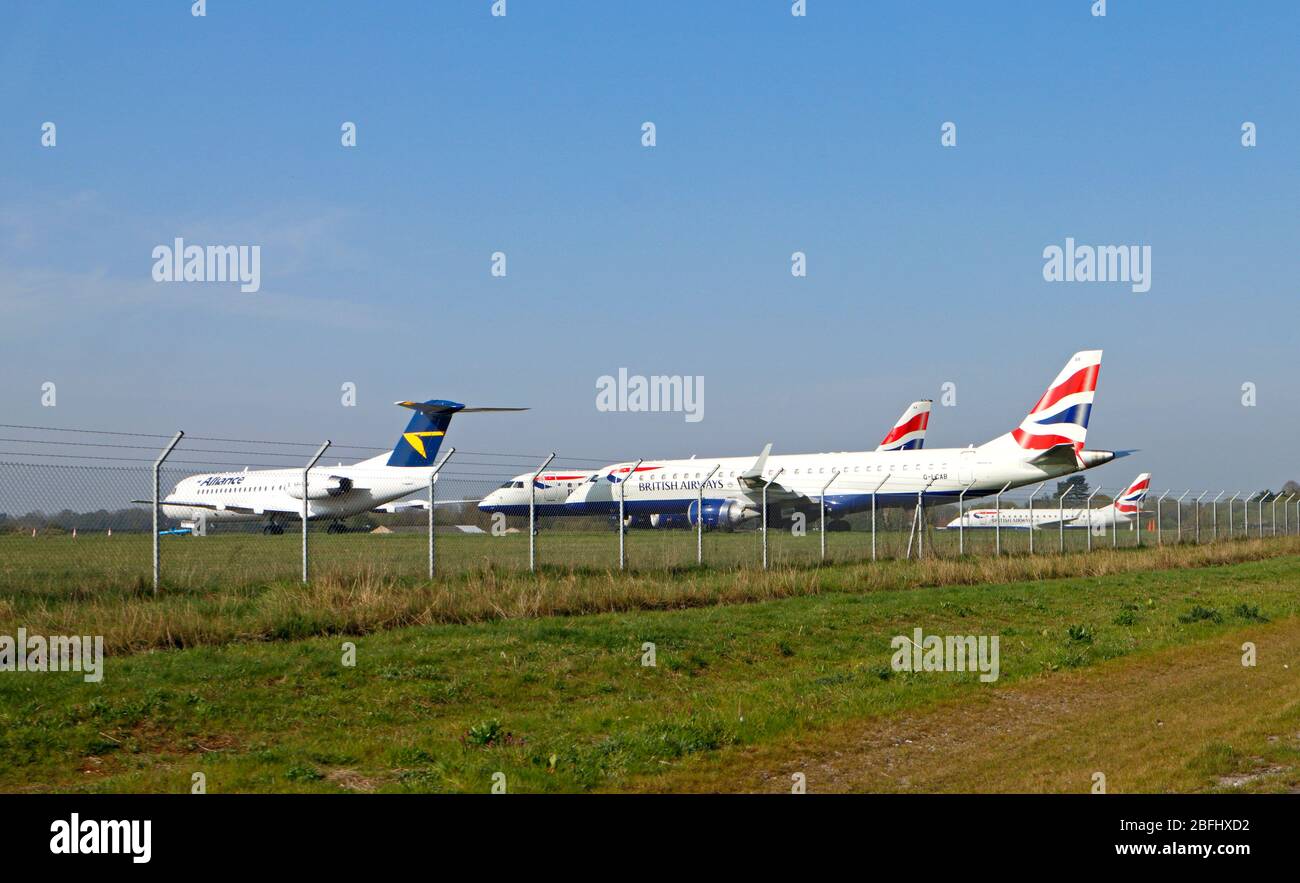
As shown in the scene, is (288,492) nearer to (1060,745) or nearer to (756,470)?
(756,470)

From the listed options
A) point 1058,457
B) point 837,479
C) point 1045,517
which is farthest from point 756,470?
point 1045,517

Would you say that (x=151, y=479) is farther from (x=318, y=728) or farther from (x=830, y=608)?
(x=830, y=608)

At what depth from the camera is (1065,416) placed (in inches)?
1714

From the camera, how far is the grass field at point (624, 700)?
327 inches

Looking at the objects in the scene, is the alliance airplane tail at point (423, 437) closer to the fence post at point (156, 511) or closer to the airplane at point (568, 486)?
the airplane at point (568, 486)

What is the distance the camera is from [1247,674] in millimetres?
12977

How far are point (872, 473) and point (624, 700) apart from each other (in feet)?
124

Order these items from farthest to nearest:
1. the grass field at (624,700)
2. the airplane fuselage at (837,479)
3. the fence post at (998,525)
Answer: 1. the airplane fuselage at (837,479)
2. the fence post at (998,525)
3. the grass field at (624,700)

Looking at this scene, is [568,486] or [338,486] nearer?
[338,486]

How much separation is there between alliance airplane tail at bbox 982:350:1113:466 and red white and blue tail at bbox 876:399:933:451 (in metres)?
12.8

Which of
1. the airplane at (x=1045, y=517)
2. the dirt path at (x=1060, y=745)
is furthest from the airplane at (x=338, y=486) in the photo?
the airplane at (x=1045, y=517)

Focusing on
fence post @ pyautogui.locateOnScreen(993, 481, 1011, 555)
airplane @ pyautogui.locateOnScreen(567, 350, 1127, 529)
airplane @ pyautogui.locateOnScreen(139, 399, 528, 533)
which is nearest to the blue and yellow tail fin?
airplane @ pyautogui.locateOnScreen(139, 399, 528, 533)
